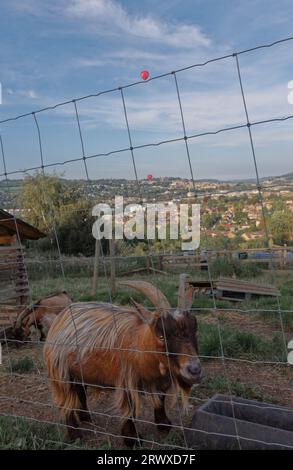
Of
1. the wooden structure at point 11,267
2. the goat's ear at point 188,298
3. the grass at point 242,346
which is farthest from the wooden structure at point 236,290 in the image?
the goat's ear at point 188,298

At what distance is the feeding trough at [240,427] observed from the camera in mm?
2480

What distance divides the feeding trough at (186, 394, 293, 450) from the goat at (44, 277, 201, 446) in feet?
0.72

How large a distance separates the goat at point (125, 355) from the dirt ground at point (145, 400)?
0.39 feet

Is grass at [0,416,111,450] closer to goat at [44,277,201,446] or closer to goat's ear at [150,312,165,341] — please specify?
goat at [44,277,201,446]

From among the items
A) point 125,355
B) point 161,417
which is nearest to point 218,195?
point 125,355

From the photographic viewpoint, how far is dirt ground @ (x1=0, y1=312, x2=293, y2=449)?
2945mm

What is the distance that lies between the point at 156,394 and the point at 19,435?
39.0 inches

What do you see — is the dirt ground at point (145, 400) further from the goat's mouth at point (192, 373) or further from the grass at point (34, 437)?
the goat's mouth at point (192, 373)

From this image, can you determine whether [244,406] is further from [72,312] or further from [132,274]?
[132,274]

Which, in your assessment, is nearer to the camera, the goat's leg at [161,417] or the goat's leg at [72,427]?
the goat's leg at [161,417]

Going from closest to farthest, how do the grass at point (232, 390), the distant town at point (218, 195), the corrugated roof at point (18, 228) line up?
the distant town at point (218, 195)
the grass at point (232, 390)
the corrugated roof at point (18, 228)

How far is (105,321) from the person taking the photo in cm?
295

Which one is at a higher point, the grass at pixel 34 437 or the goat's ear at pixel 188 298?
the goat's ear at pixel 188 298

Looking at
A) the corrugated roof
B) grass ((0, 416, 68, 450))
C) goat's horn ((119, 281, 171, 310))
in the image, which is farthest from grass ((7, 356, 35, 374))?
goat's horn ((119, 281, 171, 310))
